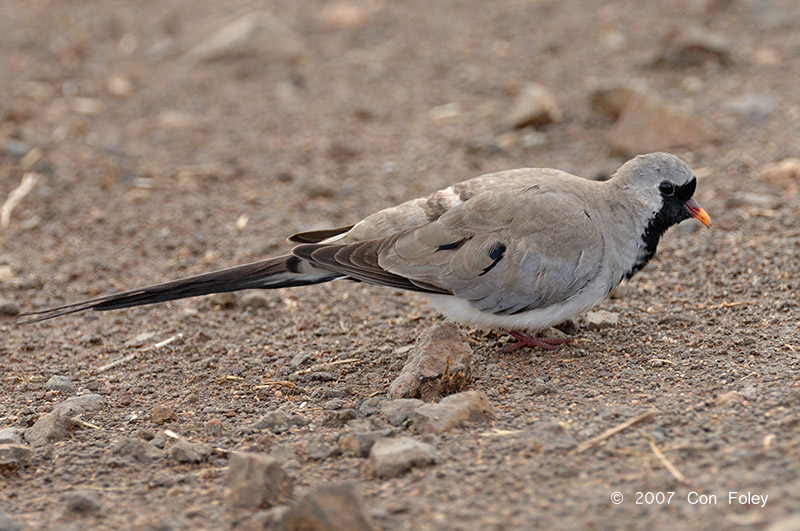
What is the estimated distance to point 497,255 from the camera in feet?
13.8

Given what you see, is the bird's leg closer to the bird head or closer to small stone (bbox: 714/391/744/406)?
the bird head

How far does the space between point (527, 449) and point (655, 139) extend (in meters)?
4.03

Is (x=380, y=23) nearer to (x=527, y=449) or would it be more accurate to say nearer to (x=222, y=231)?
(x=222, y=231)

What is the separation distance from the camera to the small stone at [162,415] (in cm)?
383

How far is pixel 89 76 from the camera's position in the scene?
30.0 ft

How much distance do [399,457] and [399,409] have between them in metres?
0.50

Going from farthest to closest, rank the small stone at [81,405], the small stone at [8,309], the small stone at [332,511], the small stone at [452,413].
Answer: the small stone at [8,309] → the small stone at [81,405] → the small stone at [452,413] → the small stone at [332,511]

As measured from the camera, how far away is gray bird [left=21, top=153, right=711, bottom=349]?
421 cm

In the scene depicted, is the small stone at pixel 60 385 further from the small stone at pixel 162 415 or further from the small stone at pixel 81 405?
the small stone at pixel 162 415

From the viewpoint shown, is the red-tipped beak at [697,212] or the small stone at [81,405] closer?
the small stone at [81,405]

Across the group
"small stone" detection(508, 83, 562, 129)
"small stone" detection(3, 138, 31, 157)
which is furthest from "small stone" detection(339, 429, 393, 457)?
"small stone" detection(3, 138, 31, 157)

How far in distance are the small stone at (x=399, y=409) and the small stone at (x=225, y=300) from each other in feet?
5.97

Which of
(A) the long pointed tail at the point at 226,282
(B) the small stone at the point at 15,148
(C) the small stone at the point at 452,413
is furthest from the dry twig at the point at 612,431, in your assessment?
(B) the small stone at the point at 15,148

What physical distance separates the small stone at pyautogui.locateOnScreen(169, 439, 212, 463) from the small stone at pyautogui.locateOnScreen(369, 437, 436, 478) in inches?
26.5
